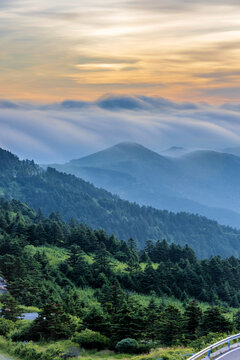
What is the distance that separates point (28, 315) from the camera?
58.2m

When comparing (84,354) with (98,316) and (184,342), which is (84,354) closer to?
(98,316)

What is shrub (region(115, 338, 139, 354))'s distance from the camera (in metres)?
43.2

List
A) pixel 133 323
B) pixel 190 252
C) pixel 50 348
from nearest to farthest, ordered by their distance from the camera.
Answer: pixel 50 348 < pixel 133 323 < pixel 190 252

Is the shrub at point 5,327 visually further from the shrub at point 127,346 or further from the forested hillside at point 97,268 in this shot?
the forested hillside at point 97,268

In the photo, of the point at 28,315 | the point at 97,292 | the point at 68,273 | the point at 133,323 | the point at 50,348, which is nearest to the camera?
the point at 50,348

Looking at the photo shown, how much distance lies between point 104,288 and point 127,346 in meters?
38.4

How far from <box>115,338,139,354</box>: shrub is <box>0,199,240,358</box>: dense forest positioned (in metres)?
0.41

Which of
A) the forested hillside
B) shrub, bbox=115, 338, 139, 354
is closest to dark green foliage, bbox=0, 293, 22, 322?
the forested hillside

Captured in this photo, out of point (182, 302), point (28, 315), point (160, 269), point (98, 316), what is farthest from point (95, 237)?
point (98, 316)

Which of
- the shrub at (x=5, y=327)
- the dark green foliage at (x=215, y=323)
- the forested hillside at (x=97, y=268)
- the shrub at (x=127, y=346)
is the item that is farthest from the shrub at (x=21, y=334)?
the forested hillside at (x=97, y=268)

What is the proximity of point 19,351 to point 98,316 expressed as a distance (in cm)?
772

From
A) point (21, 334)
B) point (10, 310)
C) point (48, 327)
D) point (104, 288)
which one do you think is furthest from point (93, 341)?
point (104, 288)

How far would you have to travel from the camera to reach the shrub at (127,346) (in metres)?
43.2

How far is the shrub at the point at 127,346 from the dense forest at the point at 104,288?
0.41 metres
